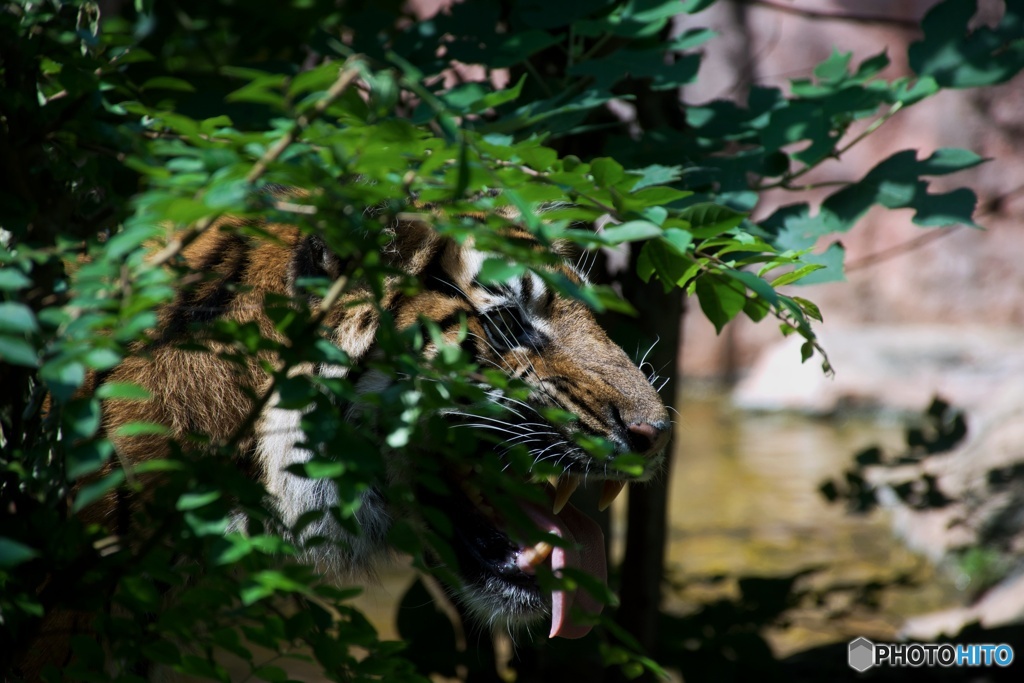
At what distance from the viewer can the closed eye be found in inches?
51.7

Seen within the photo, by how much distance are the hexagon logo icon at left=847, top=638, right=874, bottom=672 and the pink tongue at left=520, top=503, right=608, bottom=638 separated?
0.92m

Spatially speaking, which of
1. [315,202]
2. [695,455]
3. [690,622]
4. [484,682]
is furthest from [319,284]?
[695,455]

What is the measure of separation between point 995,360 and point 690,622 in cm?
464

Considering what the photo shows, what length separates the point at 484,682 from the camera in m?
1.91

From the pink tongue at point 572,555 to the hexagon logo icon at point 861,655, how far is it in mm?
923

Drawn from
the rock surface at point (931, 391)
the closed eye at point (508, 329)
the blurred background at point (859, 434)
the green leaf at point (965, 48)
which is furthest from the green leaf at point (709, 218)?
the rock surface at point (931, 391)

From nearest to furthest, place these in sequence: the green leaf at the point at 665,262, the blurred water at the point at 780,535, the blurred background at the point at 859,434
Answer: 1. the green leaf at the point at 665,262
2. the blurred background at the point at 859,434
3. the blurred water at the point at 780,535

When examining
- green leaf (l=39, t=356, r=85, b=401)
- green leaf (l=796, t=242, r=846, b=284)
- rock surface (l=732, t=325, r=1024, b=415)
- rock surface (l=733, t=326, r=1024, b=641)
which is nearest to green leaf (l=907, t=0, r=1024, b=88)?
green leaf (l=796, t=242, r=846, b=284)

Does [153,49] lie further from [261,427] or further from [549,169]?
[549,169]

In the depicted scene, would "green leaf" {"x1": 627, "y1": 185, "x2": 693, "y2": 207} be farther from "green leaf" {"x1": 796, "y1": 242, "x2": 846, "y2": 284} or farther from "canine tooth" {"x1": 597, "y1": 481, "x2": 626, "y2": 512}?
"canine tooth" {"x1": 597, "y1": 481, "x2": 626, "y2": 512}

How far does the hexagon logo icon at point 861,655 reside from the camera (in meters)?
2.05

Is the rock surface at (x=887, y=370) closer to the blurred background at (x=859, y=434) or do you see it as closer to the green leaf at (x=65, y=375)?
the blurred background at (x=859, y=434)

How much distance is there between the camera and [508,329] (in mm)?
1318

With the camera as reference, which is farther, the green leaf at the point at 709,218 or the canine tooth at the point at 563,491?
the canine tooth at the point at 563,491
